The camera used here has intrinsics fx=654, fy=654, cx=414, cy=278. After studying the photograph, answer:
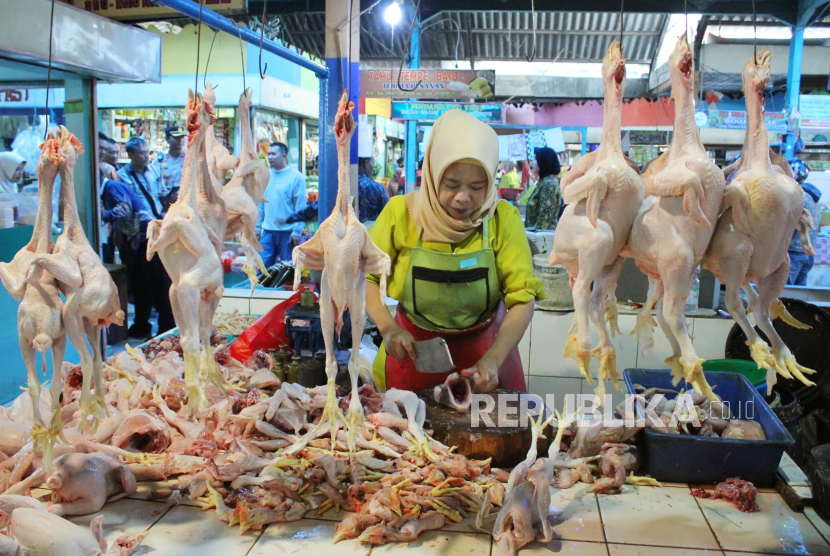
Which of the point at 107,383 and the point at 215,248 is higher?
the point at 215,248

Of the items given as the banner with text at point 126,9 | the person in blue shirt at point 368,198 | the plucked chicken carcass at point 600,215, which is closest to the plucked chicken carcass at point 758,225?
the plucked chicken carcass at point 600,215

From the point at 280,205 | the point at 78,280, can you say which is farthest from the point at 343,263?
the point at 280,205

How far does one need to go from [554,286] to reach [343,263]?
9.31 ft

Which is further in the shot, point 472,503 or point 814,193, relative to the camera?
point 814,193

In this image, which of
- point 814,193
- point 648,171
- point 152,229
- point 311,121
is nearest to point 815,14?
point 814,193

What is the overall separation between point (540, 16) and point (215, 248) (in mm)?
11333

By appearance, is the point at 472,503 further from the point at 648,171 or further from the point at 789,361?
the point at 648,171

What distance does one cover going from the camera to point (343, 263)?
2021mm

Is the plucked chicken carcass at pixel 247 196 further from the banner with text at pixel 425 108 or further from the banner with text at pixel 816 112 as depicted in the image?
the banner with text at pixel 816 112

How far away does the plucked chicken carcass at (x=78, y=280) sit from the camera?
76.0 inches

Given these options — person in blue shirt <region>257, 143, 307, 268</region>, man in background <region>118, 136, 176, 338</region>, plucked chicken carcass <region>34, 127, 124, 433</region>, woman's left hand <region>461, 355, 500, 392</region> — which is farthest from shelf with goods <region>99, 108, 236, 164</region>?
plucked chicken carcass <region>34, 127, 124, 433</region>

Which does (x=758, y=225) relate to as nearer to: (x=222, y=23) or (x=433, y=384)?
(x=433, y=384)

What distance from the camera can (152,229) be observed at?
6.49 feet

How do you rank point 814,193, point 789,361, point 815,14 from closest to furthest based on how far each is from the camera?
point 789,361 → point 815,14 → point 814,193
